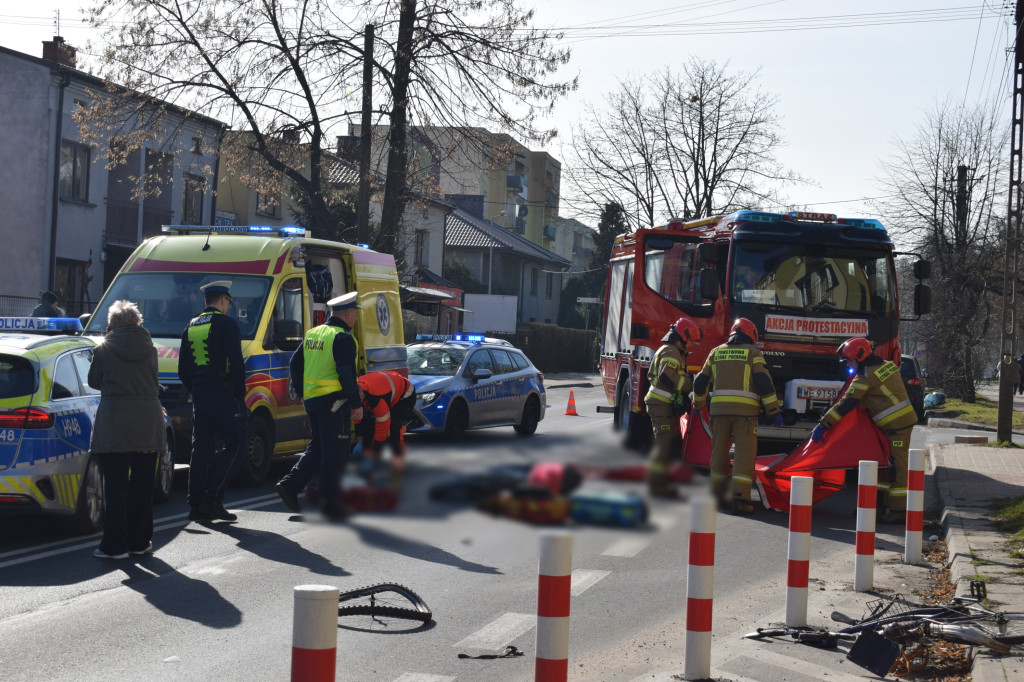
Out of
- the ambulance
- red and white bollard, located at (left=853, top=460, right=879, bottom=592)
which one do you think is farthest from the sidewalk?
the ambulance

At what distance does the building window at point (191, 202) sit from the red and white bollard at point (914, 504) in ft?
105

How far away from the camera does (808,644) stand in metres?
6.71

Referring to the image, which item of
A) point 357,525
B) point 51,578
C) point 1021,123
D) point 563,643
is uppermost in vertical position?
point 1021,123

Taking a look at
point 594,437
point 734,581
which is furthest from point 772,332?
point 594,437

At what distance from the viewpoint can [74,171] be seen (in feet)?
107

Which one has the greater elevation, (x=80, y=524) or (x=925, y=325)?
(x=925, y=325)

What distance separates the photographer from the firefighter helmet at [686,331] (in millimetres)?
2561

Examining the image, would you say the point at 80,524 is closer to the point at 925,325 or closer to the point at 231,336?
the point at 231,336

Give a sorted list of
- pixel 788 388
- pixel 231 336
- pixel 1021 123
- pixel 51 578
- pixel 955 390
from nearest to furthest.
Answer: pixel 788 388 < pixel 231 336 < pixel 51 578 < pixel 1021 123 < pixel 955 390

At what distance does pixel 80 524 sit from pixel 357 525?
30.1ft

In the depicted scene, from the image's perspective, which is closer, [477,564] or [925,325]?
[477,564]

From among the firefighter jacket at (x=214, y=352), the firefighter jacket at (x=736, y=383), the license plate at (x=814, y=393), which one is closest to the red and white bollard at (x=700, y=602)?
the firefighter jacket at (x=736, y=383)

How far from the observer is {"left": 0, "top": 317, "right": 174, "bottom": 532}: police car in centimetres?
862

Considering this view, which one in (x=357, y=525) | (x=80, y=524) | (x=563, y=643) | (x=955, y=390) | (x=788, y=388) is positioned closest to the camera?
(x=357, y=525)
